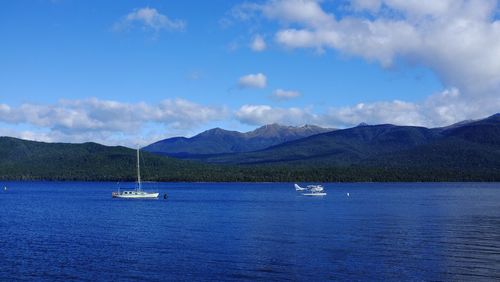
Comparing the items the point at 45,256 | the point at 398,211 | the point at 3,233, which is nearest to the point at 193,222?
the point at 3,233

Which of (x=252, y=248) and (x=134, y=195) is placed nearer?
(x=252, y=248)

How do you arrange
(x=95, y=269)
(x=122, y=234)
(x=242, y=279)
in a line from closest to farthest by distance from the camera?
(x=242, y=279), (x=95, y=269), (x=122, y=234)

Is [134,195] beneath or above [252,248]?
above

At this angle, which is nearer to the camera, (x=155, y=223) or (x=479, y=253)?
(x=479, y=253)

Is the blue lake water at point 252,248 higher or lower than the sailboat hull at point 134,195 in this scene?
lower

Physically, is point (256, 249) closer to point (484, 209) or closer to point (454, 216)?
point (454, 216)

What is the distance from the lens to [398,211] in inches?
3381

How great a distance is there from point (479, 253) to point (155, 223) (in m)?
36.6

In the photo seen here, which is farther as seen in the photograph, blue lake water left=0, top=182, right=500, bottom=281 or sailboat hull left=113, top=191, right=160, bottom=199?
sailboat hull left=113, top=191, right=160, bottom=199

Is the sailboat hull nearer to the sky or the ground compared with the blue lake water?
nearer to the sky

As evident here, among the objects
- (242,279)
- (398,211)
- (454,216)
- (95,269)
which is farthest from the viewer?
(398,211)

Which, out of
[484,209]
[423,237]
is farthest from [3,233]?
[484,209]

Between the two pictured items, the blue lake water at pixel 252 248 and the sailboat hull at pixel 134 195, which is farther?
the sailboat hull at pixel 134 195

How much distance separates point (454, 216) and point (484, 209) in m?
15.5
